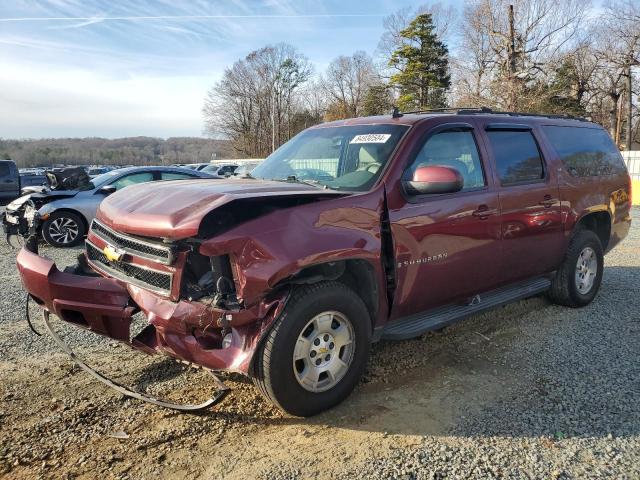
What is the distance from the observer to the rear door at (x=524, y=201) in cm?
435

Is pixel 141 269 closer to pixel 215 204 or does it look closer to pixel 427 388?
pixel 215 204

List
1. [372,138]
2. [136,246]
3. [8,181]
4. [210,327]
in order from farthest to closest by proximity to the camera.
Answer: [8,181], [372,138], [136,246], [210,327]

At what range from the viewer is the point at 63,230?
31.2 feet

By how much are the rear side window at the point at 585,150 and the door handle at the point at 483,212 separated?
142 cm

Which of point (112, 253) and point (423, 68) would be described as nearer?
point (112, 253)

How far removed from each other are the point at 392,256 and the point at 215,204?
1.31 metres

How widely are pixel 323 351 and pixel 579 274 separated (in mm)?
3654

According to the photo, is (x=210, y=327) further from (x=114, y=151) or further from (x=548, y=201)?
(x=114, y=151)

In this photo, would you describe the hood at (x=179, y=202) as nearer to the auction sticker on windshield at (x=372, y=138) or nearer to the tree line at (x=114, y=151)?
the auction sticker on windshield at (x=372, y=138)

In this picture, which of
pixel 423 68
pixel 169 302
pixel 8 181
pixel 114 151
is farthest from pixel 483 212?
pixel 114 151

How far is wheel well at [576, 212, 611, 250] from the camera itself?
5625 millimetres

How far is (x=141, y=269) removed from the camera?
3123 millimetres

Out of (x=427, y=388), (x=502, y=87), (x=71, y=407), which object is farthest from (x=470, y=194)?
(x=502, y=87)

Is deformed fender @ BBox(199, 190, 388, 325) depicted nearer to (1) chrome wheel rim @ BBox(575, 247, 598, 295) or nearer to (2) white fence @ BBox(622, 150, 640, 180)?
(1) chrome wheel rim @ BBox(575, 247, 598, 295)
